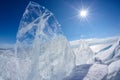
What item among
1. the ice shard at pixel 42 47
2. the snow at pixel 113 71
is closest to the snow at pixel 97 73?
the snow at pixel 113 71

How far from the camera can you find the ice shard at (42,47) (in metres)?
17.1

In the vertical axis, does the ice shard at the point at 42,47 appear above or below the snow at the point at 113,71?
above

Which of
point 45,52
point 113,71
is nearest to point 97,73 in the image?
point 113,71

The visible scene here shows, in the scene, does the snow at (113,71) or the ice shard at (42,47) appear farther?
the ice shard at (42,47)

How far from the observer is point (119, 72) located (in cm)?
1327

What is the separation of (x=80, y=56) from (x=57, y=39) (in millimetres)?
18658

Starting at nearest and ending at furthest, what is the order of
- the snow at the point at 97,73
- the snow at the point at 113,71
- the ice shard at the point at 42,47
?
the snow at the point at 113,71 → the snow at the point at 97,73 → the ice shard at the point at 42,47

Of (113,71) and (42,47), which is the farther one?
(42,47)

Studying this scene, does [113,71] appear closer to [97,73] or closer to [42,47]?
[97,73]

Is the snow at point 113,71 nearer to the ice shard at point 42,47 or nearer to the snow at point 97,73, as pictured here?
the snow at point 97,73

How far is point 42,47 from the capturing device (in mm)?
17500

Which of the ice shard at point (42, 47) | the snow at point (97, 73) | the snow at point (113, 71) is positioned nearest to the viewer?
the snow at point (113, 71)

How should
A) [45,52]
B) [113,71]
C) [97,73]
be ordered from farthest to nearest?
[45,52] < [97,73] < [113,71]

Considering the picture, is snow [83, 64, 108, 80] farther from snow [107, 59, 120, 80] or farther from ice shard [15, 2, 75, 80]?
ice shard [15, 2, 75, 80]
